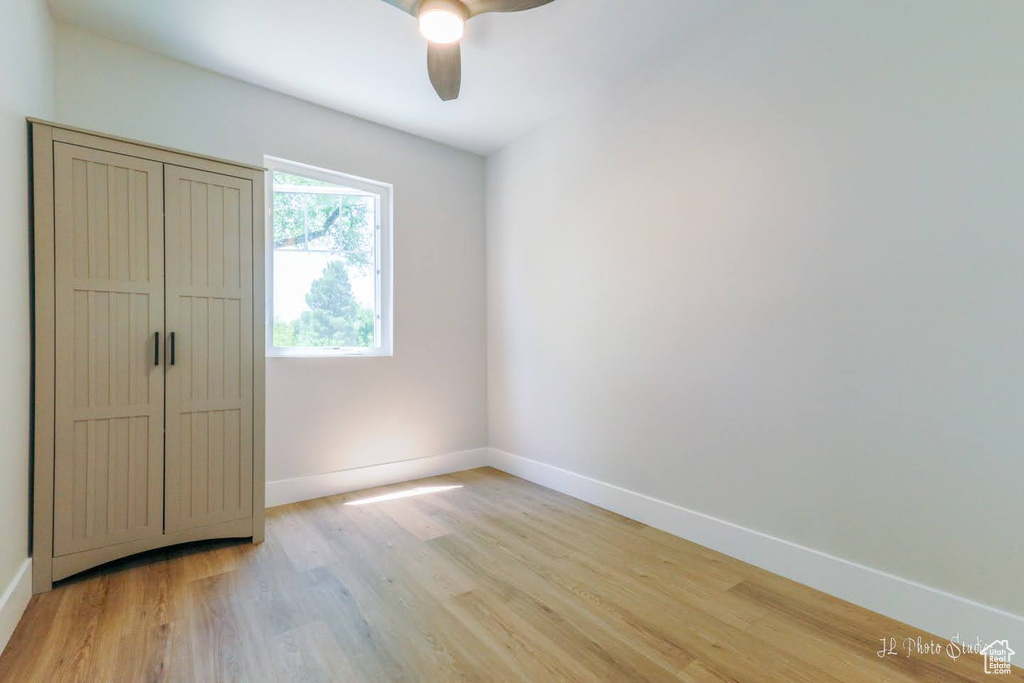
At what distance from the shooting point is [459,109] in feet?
10.7

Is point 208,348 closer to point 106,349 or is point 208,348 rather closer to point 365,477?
point 106,349

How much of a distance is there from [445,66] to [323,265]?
5.58 feet

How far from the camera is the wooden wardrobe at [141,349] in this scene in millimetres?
1994

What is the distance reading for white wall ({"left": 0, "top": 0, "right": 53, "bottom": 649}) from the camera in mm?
1667

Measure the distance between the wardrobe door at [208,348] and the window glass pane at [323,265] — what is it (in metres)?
0.67

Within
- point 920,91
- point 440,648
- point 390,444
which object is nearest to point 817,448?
point 920,91

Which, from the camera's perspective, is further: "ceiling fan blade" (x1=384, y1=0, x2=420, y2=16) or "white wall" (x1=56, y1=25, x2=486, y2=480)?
"white wall" (x1=56, y1=25, x2=486, y2=480)

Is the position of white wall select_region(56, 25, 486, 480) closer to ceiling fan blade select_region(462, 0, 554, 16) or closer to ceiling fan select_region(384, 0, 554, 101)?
Answer: ceiling fan select_region(384, 0, 554, 101)

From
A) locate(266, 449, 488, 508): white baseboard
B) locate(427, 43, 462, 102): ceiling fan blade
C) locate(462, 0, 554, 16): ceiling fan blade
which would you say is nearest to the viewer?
locate(462, 0, 554, 16): ceiling fan blade

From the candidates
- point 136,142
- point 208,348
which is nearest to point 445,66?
point 136,142

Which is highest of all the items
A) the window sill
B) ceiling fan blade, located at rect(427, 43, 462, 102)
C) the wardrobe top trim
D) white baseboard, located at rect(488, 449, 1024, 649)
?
ceiling fan blade, located at rect(427, 43, 462, 102)

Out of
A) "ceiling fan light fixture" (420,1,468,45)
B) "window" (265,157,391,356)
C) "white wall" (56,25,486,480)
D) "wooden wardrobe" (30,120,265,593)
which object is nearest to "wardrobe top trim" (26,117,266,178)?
"wooden wardrobe" (30,120,265,593)

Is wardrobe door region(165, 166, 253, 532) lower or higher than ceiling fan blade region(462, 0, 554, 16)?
lower

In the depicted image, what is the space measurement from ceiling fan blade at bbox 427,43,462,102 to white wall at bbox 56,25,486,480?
1322 millimetres
